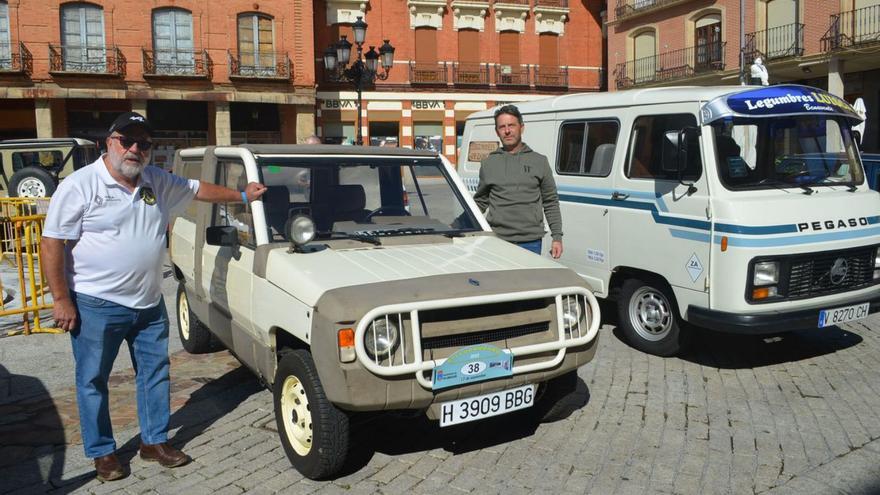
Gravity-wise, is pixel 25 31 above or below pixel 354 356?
above

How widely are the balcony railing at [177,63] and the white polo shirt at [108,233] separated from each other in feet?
100

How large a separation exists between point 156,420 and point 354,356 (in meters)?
1.52

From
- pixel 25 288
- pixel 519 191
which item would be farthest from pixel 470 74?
pixel 519 191

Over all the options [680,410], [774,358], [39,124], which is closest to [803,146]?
[774,358]

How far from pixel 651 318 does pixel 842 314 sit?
1.52 metres

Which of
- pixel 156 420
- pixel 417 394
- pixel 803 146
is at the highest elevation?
pixel 803 146

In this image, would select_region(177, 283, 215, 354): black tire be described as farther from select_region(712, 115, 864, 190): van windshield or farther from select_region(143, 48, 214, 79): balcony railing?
select_region(143, 48, 214, 79): balcony railing

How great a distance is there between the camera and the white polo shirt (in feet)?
12.9

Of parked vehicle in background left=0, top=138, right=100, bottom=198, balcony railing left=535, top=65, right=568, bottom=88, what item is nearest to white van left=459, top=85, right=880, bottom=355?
parked vehicle in background left=0, top=138, right=100, bottom=198

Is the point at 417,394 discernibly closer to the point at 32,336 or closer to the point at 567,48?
the point at 32,336

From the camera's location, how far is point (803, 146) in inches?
257

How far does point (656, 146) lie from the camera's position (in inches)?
264

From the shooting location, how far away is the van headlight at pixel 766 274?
5781 millimetres

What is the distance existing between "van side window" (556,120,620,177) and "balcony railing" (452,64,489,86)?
32.6 m
